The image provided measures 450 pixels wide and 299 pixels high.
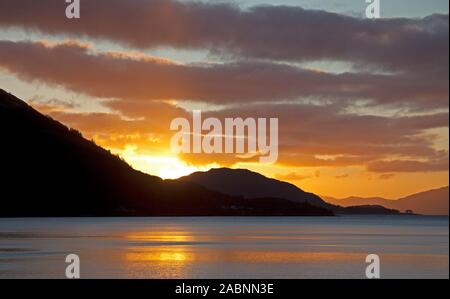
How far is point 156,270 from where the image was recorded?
74.8 m

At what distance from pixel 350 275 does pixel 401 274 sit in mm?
6312

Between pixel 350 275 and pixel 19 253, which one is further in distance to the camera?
pixel 19 253

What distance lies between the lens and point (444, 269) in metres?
82.5

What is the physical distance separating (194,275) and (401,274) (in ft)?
73.6

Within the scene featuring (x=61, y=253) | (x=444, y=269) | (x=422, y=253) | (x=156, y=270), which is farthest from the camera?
(x=422, y=253)

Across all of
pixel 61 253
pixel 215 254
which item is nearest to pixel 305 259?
pixel 215 254
